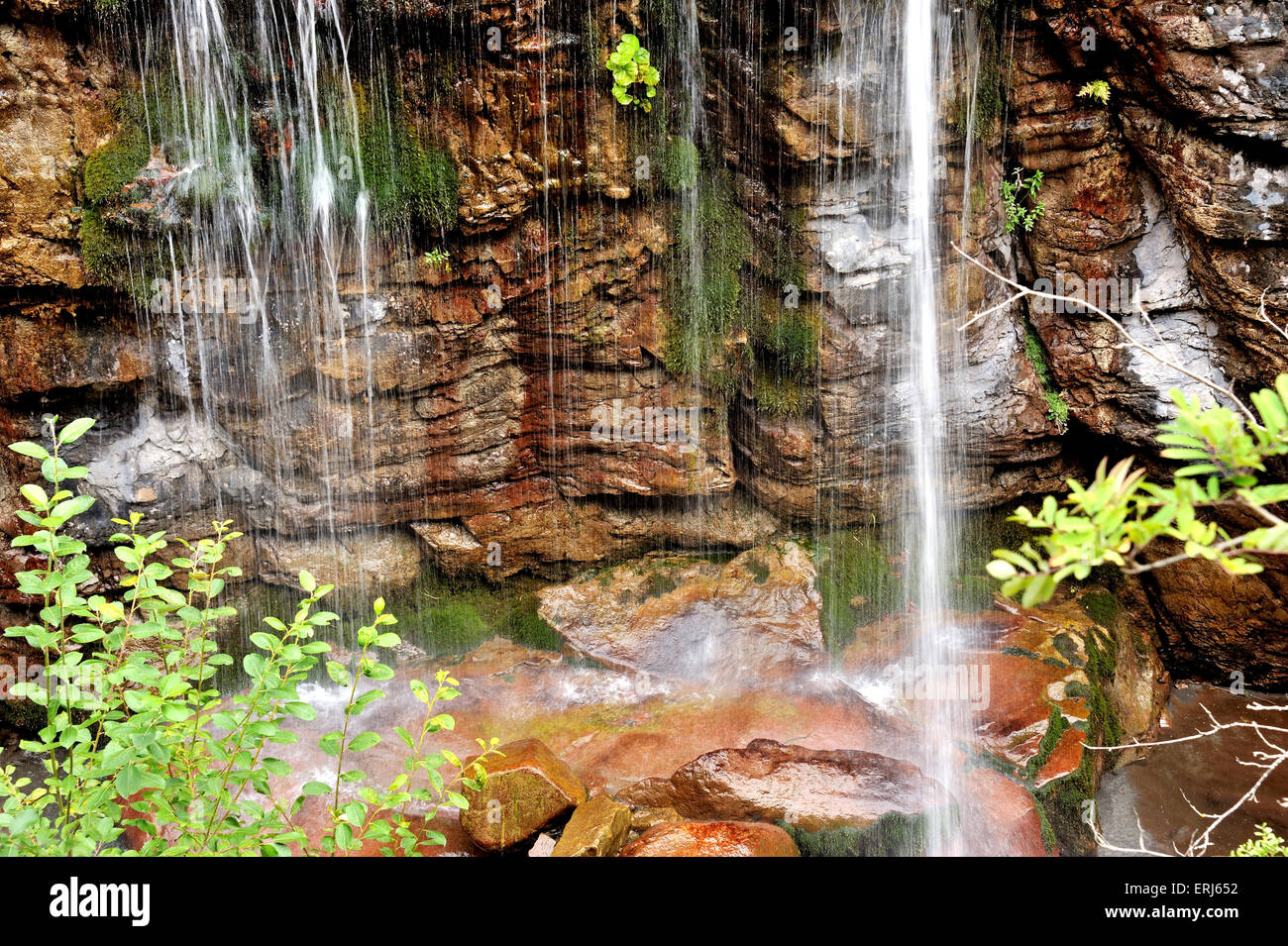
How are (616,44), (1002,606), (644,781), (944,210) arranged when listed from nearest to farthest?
(644,781) < (616,44) < (944,210) < (1002,606)

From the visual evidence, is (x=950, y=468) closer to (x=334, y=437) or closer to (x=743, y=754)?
(x=743, y=754)

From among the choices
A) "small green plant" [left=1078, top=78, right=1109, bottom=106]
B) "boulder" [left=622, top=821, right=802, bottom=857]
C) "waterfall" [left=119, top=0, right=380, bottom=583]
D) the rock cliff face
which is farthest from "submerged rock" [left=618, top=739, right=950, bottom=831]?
"small green plant" [left=1078, top=78, right=1109, bottom=106]

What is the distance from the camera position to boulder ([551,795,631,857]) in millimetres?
5309

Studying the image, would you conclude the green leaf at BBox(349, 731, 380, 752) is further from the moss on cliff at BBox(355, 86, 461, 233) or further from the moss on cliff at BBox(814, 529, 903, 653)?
the moss on cliff at BBox(814, 529, 903, 653)

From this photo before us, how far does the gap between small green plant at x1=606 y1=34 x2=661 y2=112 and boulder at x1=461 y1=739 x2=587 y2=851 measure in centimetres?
505

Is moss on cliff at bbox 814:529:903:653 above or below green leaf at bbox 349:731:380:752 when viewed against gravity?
below

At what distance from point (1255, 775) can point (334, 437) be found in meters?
7.84

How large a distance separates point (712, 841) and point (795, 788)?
1.02 metres

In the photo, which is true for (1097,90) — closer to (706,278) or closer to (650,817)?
(706,278)

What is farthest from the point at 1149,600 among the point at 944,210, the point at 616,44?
the point at 616,44

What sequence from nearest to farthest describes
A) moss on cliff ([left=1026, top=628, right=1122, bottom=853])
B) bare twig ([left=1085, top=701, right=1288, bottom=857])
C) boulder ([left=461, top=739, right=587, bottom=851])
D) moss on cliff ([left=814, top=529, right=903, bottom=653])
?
bare twig ([left=1085, top=701, right=1288, bottom=857]), boulder ([left=461, top=739, right=587, bottom=851]), moss on cliff ([left=1026, top=628, right=1122, bottom=853]), moss on cliff ([left=814, top=529, right=903, bottom=653])

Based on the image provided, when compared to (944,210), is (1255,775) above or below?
below

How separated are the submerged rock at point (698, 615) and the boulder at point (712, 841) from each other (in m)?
2.28

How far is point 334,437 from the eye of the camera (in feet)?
25.0
